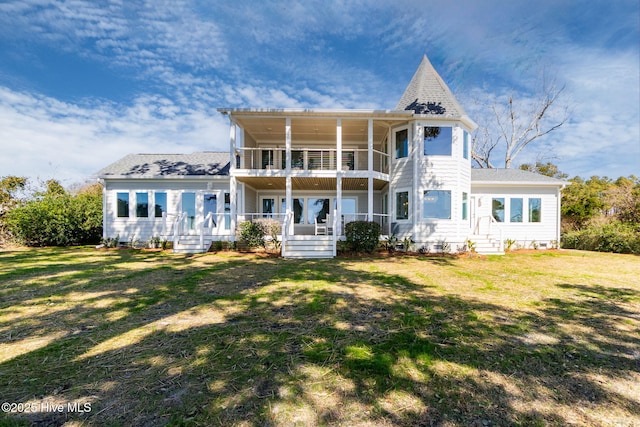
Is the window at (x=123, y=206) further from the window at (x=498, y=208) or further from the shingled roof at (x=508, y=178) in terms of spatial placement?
the window at (x=498, y=208)

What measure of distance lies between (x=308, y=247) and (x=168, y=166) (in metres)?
10.4

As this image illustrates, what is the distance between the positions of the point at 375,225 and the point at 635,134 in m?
27.5

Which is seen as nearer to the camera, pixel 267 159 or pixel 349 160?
pixel 349 160

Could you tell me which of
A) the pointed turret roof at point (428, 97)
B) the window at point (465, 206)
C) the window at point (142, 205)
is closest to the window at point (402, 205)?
the window at point (465, 206)

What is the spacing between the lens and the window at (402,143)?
13.8 m

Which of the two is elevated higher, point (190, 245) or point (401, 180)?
point (401, 180)

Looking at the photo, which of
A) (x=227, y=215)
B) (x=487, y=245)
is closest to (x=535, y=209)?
(x=487, y=245)

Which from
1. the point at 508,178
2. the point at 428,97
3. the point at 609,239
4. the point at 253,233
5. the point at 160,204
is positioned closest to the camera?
the point at 253,233

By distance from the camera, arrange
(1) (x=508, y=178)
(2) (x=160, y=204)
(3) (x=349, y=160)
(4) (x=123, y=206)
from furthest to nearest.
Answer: (1) (x=508, y=178)
(3) (x=349, y=160)
(2) (x=160, y=204)
(4) (x=123, y=206)

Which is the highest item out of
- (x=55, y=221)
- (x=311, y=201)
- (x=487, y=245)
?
(x=311, y=201)

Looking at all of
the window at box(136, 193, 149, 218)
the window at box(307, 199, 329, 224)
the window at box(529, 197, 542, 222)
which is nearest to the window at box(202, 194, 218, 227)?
the window at box(136, 193, 149, 218)

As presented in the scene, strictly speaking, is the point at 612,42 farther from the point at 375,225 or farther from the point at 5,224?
the point at 5,224

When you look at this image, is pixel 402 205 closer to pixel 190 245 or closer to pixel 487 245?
pixel 487 245

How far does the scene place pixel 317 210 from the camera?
1711 cm
